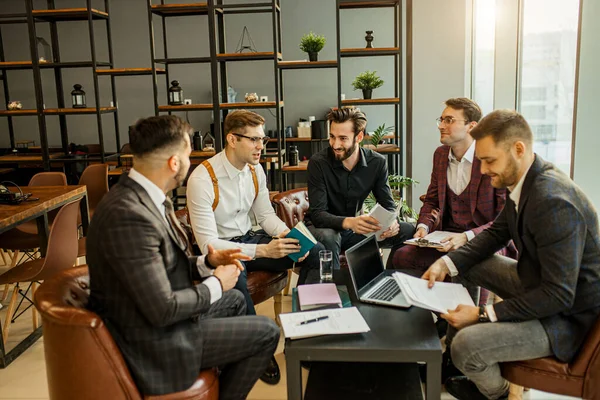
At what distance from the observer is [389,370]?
2271 mm

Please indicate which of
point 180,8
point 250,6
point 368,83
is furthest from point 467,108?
point 180,8

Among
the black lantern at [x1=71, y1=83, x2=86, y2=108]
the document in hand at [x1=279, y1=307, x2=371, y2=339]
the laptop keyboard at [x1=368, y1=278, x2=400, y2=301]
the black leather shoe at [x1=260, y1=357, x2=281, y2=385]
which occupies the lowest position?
the black leather shoe at [x1=260, y1=357, x2=281, y2=385]

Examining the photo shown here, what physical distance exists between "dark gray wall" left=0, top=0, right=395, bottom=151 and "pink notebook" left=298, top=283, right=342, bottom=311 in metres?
6.23

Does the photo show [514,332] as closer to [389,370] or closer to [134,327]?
[389,370]

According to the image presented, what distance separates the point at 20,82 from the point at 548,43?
829cm

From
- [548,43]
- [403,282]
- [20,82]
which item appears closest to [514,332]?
[403,282]

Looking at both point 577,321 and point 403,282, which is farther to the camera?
point 403,282

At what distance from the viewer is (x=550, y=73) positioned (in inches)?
139

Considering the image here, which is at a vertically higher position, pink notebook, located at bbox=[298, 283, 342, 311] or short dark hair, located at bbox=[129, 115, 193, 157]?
short dark hair, located at bbox=[129, 115, 193, 157]

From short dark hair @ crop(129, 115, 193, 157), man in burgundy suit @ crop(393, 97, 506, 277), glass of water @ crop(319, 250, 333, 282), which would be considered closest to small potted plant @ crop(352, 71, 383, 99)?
man in burgundy suit @ crop(393, 97, 506, 277)

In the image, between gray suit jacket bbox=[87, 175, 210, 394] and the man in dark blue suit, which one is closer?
gray suit jacket bbox=[87, 175, 210, 394]

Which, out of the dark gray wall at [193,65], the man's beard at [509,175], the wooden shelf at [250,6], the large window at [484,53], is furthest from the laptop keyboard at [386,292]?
the dark gray wall at [193,65]

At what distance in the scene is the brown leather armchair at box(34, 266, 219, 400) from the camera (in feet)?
5.64

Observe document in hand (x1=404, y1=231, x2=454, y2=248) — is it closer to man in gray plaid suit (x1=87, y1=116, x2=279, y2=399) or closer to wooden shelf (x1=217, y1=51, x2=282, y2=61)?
man in gray plaid suit (x1=87, y1=116, x2=279, y2=399)
